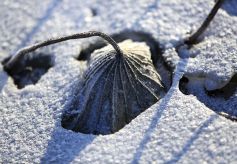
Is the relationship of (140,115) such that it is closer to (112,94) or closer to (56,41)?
(112,94)

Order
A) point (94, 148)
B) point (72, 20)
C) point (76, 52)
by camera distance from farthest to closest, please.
Result: point (72, 20) < point (76, 52) < point (94, 148)

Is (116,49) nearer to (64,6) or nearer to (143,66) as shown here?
(143,66)

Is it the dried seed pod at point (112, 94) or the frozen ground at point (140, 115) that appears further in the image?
the dried seed pod at point (112, 94)

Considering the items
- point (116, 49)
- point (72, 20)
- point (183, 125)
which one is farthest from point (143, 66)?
point (72, 20)

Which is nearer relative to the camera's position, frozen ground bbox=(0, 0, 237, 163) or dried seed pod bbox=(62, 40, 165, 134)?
frozen ground bbox=(0, 0, 237, 163)

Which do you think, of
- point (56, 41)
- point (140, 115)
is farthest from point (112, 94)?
point (56, 41)
